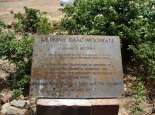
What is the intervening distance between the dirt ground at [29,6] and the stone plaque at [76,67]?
3406mm

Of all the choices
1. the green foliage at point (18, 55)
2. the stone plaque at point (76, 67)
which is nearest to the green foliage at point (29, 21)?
the green foliage at point (18, 55)

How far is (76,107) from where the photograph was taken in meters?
5.24

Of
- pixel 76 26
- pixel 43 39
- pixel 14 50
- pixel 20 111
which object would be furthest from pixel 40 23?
pixel 20 111

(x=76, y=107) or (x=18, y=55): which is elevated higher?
(x=18, y=55)

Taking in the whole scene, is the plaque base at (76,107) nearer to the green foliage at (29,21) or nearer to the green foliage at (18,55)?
the green foliage at (18,55)

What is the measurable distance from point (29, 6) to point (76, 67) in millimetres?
5119

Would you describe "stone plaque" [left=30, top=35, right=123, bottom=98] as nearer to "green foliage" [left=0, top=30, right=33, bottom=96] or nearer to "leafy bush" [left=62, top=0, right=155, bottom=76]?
"green foliage" [left=0, top=30, right=33, bottom=96]

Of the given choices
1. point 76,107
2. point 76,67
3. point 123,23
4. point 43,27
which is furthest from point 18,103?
point 123,23

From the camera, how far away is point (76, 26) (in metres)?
6.99

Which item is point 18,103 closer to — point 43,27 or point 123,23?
point 43,27

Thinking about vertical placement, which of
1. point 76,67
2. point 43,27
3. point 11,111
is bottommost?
point 11,111

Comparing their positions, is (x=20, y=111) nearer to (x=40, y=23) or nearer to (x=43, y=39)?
(x=43, y=39)

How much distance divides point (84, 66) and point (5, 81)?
129cm

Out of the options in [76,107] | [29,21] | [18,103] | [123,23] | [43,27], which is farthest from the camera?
[29,21]
